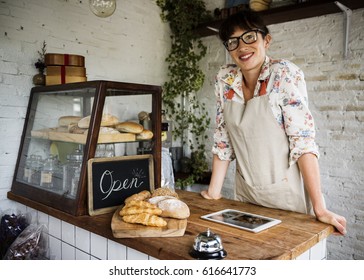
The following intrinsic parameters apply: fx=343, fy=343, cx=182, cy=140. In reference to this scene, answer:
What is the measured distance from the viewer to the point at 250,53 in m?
1.58

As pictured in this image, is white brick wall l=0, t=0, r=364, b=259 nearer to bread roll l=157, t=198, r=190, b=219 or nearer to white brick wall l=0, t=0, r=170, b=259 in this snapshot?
white brick wall l=0, t=0, r=170, b=259

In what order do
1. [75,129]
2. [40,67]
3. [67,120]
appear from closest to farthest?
[75,129] < [67,120] < [40,67]

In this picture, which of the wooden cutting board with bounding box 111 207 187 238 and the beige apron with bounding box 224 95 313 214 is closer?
the wooden cutting board with bounding box 111 207 187 238

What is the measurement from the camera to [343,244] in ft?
9.30

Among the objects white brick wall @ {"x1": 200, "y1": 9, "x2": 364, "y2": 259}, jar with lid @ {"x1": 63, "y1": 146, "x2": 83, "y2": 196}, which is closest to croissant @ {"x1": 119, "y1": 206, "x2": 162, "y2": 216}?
jar with lid @ {"x1": 63, "y1": 146, "x2": 83, "y2": 196}

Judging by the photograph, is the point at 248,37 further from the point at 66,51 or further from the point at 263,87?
the point at 66,51

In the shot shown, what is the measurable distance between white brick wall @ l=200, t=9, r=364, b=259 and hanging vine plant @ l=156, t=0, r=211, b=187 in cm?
97

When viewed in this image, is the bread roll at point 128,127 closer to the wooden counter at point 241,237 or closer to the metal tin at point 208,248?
the wooden counter at point 241,237

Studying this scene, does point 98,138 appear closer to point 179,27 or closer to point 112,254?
point 112,254

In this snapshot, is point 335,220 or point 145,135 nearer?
point 335,220

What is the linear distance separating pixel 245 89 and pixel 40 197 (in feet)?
3.85

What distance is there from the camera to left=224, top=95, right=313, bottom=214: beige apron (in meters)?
1.57

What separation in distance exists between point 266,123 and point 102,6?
1411 millimetres

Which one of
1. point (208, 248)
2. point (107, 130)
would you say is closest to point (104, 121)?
point (107, 130)
